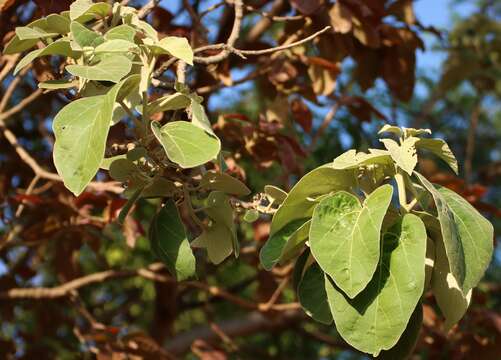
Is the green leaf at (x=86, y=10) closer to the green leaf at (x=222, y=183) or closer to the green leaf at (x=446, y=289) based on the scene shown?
the green leaf at (x=222, y=183)

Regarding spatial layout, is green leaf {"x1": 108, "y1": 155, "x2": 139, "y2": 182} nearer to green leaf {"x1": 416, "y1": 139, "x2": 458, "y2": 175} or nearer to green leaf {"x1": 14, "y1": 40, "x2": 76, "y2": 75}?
green leaf {"x1": 14, "y1": 40, "x2": 76, "y2": 75}

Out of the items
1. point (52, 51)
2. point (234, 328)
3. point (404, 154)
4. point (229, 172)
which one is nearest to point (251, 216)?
point (404, 154)

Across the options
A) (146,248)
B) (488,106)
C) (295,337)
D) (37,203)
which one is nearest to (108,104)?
(37,203)

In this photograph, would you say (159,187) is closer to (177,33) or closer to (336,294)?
(336,294)

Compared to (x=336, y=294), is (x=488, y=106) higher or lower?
lower

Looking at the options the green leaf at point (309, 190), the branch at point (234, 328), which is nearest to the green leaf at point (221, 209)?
the green leaf at point (309, 190)

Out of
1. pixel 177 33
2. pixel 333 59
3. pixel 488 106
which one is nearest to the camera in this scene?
pixel 177 33
